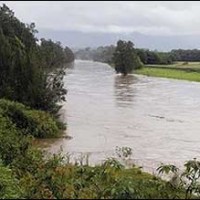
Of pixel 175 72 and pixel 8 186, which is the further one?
pixel 175 72

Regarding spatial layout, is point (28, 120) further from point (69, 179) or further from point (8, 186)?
point (69, 179)

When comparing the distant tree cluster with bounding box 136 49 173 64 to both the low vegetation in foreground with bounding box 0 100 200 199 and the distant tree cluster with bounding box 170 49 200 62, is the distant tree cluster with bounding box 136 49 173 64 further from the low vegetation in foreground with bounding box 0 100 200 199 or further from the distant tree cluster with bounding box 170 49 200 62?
the low vegetation in foreground with bounding box 0 100 200 199

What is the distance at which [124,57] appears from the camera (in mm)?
80625

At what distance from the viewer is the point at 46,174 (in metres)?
10.9

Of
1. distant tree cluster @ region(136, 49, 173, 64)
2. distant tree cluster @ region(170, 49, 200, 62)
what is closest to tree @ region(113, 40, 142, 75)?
distant tree cluster @ region(136, 49, 173, 64)

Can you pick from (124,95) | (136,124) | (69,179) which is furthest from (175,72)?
(69,179)

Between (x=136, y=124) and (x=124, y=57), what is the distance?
163ft

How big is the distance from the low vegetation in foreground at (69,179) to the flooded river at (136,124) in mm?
2533

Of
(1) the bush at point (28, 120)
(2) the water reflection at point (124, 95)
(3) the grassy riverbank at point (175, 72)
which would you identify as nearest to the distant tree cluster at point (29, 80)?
(1) the bush at point (28, 120)

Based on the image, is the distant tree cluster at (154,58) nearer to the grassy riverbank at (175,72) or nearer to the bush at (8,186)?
the grassy riverbank at (175,72)

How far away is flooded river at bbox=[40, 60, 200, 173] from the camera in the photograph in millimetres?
23105

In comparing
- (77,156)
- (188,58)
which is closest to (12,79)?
(77,156)

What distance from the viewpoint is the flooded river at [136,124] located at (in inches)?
910

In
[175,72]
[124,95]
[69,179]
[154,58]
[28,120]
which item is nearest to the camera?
[69,179]
